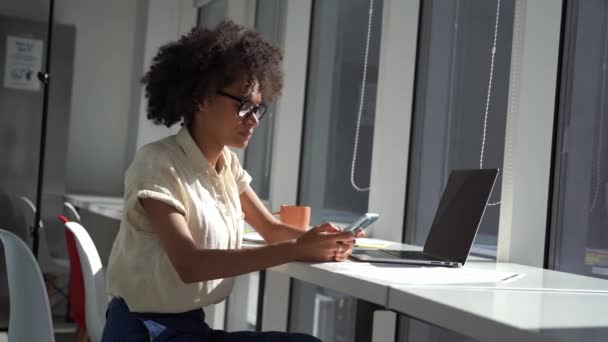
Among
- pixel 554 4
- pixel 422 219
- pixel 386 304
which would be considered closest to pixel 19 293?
pixel 386 304

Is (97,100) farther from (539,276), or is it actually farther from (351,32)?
(539,276)

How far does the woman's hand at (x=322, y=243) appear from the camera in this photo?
5.64 ft

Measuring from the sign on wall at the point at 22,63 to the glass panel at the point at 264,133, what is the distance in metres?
1.44

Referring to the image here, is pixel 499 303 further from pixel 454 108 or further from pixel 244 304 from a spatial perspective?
pixel 244 304

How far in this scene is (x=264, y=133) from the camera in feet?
14.5

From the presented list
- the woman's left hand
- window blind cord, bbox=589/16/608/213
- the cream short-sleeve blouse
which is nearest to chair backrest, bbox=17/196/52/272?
the cream short-sleeve blouse

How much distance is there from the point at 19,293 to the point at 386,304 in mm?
656

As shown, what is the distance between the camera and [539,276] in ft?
6.04

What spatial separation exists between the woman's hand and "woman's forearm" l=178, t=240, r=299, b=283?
5cm

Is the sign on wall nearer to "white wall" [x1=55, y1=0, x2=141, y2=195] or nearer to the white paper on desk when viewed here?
"white wall" [x1=55, y1=0, x2=141, y2=195]

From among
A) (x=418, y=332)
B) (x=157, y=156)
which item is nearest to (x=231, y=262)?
(x=157, y=156)

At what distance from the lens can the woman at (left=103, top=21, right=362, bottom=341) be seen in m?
1.69

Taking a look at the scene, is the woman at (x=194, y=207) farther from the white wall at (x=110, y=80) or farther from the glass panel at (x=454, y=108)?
the white wall at (x=110, y=80)

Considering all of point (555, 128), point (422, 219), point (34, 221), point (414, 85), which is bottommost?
point (34, 221)
